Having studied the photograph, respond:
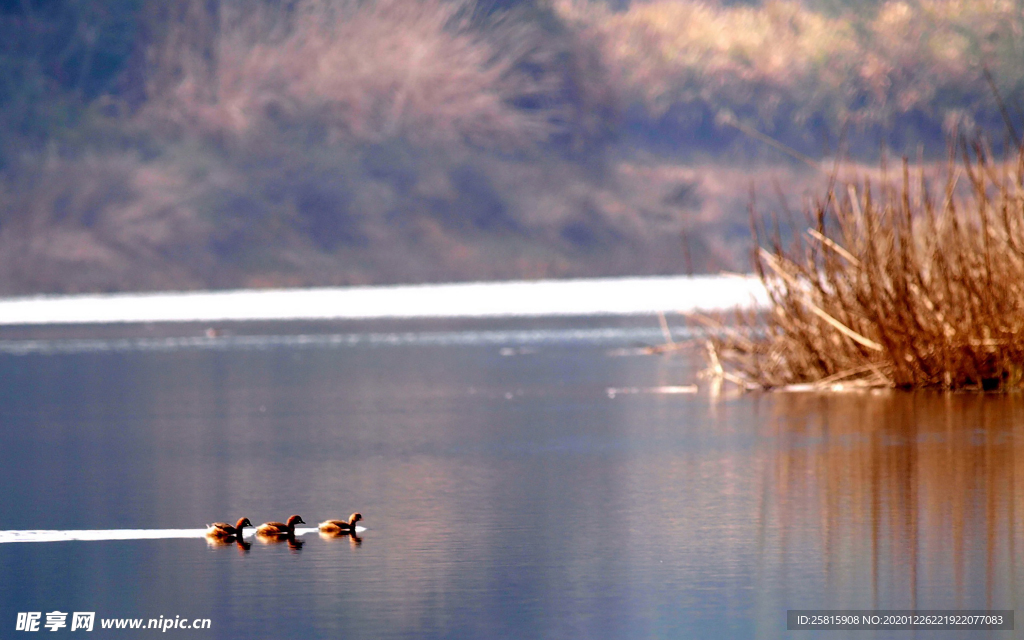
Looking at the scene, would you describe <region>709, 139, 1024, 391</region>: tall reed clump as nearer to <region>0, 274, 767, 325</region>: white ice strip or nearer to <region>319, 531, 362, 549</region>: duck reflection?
<region>319, 531, 362, 549</region>: duck reflection

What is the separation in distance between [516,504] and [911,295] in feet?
14.9

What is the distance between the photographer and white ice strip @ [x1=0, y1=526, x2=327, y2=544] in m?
6.27

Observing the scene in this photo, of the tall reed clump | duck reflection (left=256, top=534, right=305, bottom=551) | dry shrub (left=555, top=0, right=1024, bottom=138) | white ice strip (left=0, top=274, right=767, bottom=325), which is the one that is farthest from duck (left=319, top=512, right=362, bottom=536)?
dry shrub (left=555, top=0, right=1024, bottom=138)

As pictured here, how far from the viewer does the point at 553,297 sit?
102ft

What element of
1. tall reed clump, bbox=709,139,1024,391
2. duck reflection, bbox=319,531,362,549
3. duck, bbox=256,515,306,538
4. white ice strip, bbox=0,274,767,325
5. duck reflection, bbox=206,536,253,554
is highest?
white ice strip, bbox=0,274,767,325

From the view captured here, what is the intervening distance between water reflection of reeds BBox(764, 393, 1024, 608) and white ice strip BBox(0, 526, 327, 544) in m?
1.57

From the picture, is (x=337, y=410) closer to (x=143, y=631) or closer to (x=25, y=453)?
(x=25, y=453)

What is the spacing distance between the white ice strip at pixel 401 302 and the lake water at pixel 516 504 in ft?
33.9

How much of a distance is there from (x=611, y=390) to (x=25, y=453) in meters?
4.04

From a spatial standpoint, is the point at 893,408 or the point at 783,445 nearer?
the point at 783,445

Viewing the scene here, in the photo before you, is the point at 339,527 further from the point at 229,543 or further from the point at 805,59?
the point at 805,59

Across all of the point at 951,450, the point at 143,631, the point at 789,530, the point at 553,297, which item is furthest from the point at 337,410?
the point at 553,297

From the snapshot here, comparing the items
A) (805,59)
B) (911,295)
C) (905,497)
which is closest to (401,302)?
(911,295)

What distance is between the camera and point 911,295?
35.2ft
